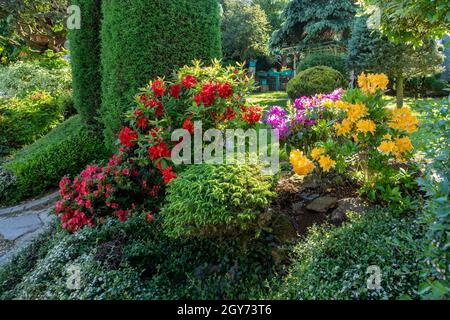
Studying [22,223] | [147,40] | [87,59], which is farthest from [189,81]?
[22,223]

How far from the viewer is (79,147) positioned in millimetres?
5336

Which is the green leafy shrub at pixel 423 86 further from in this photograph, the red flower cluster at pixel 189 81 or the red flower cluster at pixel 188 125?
the red flower cluster at pixel 188 125

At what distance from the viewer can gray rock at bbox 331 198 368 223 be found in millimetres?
3027

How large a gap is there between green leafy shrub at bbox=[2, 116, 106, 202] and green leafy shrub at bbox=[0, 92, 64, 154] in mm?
1982

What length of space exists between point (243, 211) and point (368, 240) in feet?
2.71

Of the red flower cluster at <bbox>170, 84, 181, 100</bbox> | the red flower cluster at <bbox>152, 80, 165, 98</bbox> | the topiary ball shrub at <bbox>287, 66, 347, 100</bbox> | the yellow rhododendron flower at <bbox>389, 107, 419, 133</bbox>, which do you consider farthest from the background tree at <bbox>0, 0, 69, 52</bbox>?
the yellow rhododendron flower at <bbox>389, 107, 419, 133</bbox>

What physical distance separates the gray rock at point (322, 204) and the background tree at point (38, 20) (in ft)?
24.8

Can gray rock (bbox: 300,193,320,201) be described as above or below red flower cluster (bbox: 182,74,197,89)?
below

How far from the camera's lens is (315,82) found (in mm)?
9570

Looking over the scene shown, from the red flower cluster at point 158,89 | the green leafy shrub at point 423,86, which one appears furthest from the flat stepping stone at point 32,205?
the green leafy shrub at point 423,86

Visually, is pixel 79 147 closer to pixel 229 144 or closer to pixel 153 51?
pixel 153 51

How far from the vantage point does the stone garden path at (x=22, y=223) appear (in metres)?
3.97

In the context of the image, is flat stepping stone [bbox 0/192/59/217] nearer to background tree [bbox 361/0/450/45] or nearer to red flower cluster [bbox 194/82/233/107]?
red flower cluster [bbox 194/82/233/107]
